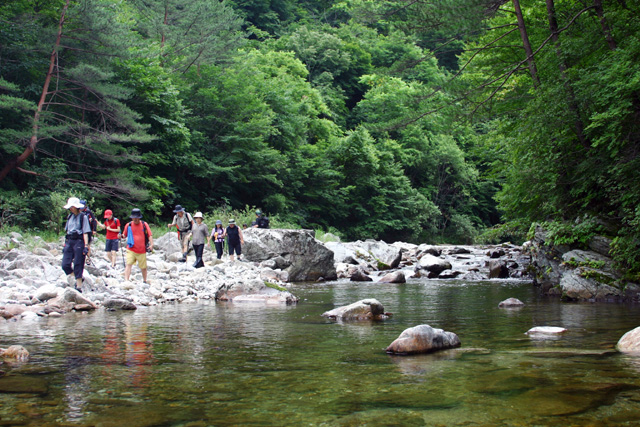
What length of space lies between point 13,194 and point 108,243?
8.06 metres

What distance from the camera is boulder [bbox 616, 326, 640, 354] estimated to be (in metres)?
4.92

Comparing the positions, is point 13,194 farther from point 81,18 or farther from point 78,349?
point 78,349

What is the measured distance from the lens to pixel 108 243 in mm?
13172

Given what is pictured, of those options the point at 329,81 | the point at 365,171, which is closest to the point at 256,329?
the point at 365,171

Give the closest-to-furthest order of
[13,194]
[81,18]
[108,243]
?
[108,243], [13,194], [81,18]

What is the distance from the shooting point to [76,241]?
9.24 metres

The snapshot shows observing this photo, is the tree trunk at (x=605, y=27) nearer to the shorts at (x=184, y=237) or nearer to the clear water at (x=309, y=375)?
the clear water at (x=309, y=375)

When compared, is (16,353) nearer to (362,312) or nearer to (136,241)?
(362,312)

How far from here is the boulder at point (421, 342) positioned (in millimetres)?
→ 5090

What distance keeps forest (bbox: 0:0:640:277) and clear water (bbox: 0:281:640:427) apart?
4.65 metres

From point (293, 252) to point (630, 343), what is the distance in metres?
12.6

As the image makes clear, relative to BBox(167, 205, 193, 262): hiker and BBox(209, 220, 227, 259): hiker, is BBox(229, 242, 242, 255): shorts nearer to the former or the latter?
BBox(209, 220, 227, 259): hiker

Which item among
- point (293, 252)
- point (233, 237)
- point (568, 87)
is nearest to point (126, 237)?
point (233, 237)

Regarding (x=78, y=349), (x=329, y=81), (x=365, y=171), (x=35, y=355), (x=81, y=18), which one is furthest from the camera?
(x=329, y=81)
